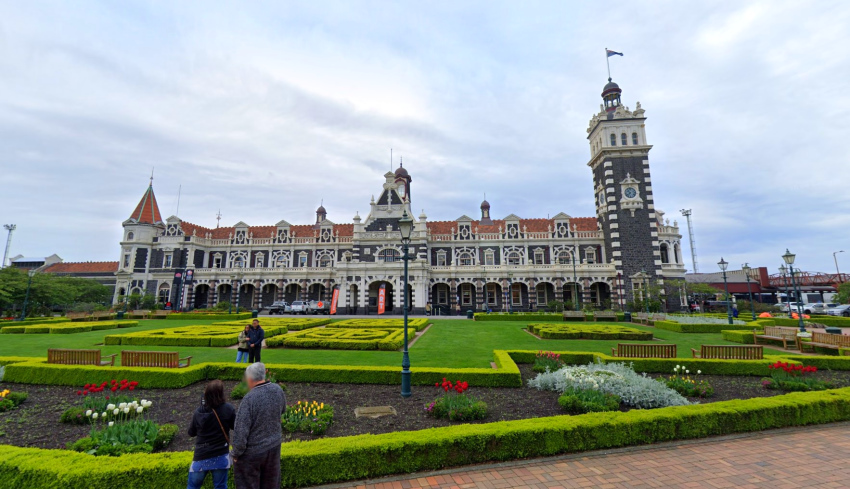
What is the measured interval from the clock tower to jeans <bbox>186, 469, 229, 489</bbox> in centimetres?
4166

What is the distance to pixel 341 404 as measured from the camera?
9.40 meters

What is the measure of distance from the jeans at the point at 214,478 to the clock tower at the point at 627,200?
41.7m

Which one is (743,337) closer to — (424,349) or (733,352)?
(733,352)

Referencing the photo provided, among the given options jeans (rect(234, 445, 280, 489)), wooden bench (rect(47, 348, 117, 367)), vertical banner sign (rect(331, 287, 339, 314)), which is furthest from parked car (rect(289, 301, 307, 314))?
jeans (rect(234, 445, 280, 489))

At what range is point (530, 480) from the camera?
5.66m

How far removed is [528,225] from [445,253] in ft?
38.7

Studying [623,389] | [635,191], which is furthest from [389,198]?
[623,389]

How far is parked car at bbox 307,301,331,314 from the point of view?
145ft

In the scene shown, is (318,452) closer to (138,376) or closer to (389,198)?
(138,376)

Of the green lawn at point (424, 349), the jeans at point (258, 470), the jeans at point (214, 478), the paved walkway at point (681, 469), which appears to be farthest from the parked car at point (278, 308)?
the jeans at point (258, 470)

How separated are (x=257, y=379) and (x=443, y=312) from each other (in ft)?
133

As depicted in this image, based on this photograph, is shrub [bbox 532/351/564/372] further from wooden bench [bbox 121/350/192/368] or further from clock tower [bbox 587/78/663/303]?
clock tower [bbox 587/78/663/303]

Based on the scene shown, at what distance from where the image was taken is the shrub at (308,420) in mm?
7367

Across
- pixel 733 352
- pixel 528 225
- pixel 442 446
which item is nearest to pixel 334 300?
pixel 528 225
